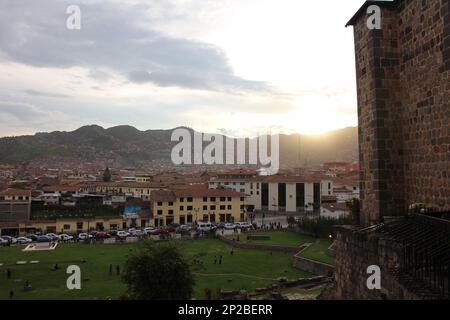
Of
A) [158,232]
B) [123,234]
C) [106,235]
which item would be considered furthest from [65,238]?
[158,232]

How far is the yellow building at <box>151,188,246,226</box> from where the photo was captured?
196ft

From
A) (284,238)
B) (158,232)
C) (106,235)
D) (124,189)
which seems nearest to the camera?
(284,238)

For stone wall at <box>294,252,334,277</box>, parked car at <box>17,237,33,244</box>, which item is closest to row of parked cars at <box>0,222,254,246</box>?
parked car at <box>17,237,33,244</box>

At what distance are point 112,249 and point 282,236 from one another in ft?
61.6

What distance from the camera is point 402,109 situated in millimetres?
10242

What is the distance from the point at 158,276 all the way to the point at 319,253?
1942 centimetres

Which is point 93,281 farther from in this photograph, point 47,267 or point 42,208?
point 42,208

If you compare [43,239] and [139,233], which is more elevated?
[139,233]

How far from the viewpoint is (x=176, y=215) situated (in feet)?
198

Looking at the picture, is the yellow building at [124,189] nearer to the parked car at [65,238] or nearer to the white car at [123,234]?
the white car at [123,234]

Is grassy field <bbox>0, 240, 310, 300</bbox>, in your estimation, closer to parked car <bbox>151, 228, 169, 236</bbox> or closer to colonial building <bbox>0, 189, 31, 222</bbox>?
parked car <bbox>151, 228, 169, 236</bbox>

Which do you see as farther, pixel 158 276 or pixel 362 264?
pixel 158 276

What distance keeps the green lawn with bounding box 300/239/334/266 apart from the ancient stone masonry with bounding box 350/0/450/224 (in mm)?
22040

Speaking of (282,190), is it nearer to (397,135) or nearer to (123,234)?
(123,234)
